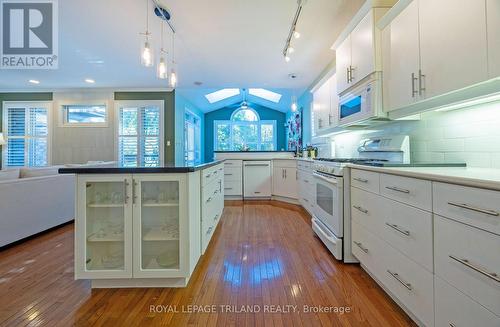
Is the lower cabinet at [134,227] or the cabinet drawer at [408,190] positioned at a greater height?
the cabinet drawer at [408,190]

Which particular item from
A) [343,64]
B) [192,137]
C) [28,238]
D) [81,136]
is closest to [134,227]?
[28,238]

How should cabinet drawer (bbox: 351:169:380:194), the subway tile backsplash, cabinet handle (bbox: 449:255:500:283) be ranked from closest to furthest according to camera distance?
cabinet handle (bbox: 449:255:500:283)
the subway tile backsplash
cabinet drawer (bbox: 351:169:380:194)

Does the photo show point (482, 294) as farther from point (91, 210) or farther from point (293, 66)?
point (293, 66)

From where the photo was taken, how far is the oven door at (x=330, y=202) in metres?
2.12

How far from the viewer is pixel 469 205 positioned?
0.94 m

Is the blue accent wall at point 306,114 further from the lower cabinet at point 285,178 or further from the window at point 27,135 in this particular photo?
the window at point 27,135

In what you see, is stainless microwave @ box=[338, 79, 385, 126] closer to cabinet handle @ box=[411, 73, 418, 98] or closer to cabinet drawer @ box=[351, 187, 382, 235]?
cabinet handle @ box=[411, 73, 418, 98]

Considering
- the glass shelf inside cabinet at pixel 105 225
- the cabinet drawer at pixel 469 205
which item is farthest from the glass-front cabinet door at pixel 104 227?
the cabinet drawer at pixel 469 205

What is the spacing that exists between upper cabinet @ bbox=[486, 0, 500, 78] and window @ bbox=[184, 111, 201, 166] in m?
5.84

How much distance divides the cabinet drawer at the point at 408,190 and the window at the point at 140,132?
16.7 feet

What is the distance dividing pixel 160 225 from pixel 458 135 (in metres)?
2.26

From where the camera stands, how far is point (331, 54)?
354 centimetres

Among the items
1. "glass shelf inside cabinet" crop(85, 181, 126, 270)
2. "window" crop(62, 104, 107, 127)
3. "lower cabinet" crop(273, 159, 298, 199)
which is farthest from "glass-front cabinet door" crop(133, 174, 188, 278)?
"window" crop(62, 104, 107, 127)

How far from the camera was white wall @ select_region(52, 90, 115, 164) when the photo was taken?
5621mm
